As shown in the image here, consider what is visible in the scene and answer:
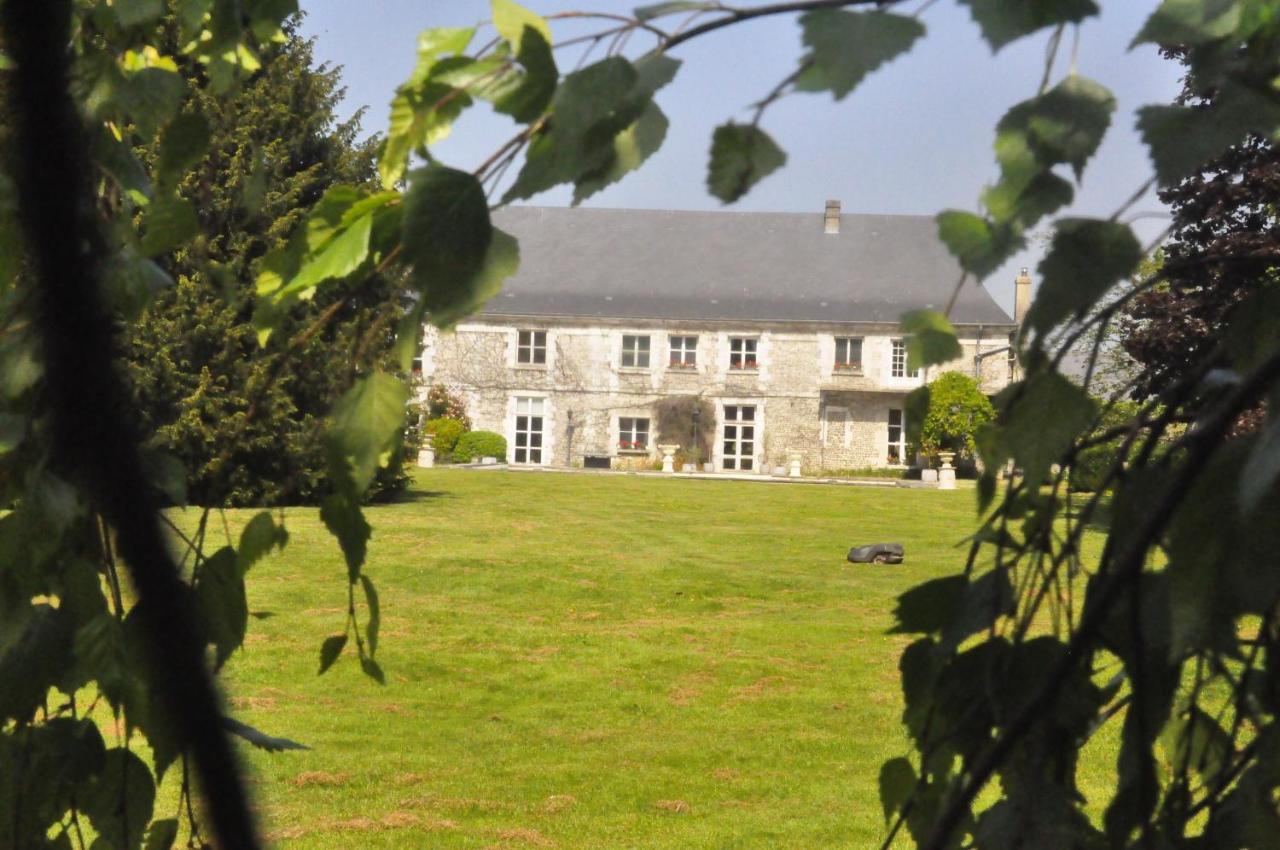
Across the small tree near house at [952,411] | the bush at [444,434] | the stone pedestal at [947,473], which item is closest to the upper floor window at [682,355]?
the bush at [444,434]

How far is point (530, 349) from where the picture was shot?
34500 millimetres

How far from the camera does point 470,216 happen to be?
0.77 meters

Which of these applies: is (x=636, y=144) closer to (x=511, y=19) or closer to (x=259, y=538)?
(x=511, y=19)

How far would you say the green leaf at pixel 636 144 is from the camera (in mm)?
806

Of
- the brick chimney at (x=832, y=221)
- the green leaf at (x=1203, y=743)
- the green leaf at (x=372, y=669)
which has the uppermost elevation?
the brick chimney at (x=832, y=221)

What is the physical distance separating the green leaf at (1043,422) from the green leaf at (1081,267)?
42 mm

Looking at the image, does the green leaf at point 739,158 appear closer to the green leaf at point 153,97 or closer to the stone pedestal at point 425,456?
the green leaf at point 153,97

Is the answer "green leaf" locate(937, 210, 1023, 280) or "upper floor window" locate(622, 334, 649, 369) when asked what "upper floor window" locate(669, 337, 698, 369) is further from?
"green leaf" locate(937, 210, 1023, 280)

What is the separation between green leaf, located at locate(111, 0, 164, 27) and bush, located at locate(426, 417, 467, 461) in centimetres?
3059

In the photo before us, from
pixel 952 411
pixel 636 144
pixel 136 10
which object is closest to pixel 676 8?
pixel 636 144

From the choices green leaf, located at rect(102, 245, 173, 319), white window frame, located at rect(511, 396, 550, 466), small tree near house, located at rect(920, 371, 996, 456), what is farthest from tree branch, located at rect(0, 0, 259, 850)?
white window frame, located at rect(511, 396, 550, 466)

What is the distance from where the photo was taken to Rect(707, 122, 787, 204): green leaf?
2.67ft

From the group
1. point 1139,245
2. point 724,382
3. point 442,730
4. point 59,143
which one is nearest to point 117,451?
point 59,143

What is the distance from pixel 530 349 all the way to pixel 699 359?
173 inches
